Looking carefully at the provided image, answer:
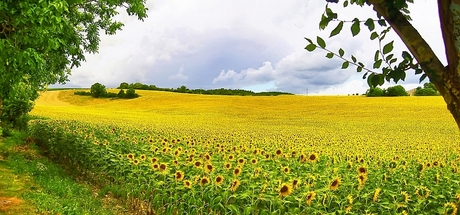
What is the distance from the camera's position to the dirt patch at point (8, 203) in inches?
309

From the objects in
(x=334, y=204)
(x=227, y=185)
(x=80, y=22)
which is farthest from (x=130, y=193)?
(x=80, y=22)

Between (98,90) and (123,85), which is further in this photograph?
(123,85)

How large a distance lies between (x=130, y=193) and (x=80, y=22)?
8976 mm

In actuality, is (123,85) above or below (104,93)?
above

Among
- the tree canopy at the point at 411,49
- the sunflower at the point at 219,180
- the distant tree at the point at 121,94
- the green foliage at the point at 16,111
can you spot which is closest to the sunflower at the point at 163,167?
the sunflower at the point at 219,180

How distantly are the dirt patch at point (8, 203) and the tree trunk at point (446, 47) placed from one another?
8.14 metres

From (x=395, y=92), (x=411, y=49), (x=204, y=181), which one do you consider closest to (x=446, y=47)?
(x=411, y=49)

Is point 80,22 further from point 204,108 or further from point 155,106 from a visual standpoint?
point 155,106

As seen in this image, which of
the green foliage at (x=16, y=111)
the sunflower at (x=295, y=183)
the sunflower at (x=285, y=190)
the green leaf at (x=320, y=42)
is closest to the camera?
the green leaf at (x=320, y=42)

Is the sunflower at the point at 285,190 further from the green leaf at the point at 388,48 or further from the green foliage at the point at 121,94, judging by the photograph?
the green foliage at the point at 121,94

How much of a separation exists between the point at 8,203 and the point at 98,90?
65283 millimetres

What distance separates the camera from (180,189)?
6.17m

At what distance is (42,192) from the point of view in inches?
359

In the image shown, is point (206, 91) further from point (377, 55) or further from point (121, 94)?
point (377, 55)
